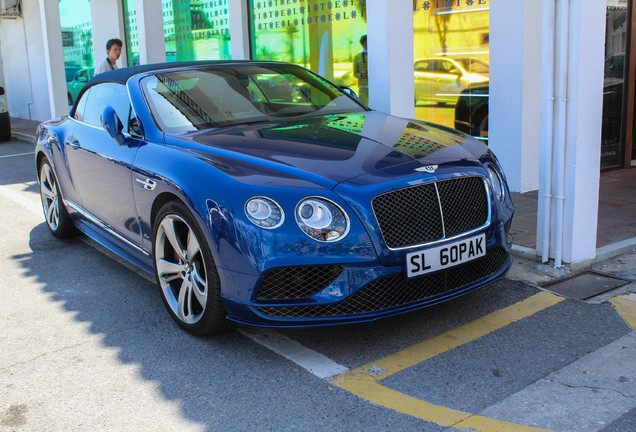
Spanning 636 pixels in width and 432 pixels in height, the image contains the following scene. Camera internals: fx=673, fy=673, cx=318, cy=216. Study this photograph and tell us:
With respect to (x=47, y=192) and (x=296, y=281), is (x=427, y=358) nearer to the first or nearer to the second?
(x=296, y=281)

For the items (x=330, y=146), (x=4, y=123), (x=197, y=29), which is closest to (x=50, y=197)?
(x=330, y=146)

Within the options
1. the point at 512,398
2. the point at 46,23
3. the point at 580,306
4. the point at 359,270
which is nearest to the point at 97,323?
the point at 359,270

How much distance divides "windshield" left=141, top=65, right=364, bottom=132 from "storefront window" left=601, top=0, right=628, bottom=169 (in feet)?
14.7

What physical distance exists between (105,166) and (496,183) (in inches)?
102

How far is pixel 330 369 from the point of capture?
332cm

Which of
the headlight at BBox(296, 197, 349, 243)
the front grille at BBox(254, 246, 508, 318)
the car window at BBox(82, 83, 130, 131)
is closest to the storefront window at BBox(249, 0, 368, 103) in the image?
the car window at BBox(82, 83, 130, 131)

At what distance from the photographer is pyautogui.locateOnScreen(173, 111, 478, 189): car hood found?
344 cm

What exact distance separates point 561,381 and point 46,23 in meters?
13.1

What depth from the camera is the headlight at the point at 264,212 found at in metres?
3.20

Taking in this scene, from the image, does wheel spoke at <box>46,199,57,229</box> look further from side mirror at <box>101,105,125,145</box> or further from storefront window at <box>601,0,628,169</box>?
storefront window at <box>601,0,628,169</box>

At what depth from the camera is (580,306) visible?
3.97 m

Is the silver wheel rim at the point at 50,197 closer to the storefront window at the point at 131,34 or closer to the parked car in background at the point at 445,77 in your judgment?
the parked car in background at the point at 445,77

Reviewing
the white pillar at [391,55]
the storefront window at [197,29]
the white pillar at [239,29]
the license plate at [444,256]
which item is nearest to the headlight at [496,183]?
the license plate at [444,256]

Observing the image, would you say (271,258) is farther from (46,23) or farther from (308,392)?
(46,23)
